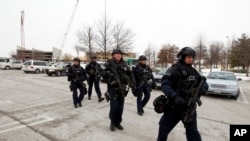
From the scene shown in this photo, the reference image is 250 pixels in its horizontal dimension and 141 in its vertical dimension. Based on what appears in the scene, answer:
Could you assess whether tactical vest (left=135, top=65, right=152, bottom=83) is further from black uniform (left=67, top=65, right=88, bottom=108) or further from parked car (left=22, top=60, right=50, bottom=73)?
parked car (left=22, top=60, right=50, bottom=73)

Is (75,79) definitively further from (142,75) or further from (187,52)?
(187,52)

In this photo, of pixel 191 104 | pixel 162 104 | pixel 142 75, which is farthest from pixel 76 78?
pixel 191 104

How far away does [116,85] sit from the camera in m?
4.79

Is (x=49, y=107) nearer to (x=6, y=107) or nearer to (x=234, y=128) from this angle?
(x=6, y=107)

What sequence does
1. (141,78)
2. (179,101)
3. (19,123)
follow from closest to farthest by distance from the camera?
(179,101) → (19,123) → (141,78)

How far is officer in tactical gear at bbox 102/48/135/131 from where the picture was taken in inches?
189

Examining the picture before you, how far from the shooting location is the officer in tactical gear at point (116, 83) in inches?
189

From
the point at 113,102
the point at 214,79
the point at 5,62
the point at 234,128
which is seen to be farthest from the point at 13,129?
the point at 5,62

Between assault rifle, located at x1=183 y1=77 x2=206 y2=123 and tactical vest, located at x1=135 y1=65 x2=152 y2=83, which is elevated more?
tactical vest, located at x1=135 y1=65 x2=152 y2=83

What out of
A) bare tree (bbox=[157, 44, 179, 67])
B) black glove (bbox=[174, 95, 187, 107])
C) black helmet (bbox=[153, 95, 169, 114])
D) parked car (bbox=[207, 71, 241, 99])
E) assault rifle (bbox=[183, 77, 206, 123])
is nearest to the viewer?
black glove (bbox=[174, 95, 187, 107])

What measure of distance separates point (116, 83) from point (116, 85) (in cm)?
4

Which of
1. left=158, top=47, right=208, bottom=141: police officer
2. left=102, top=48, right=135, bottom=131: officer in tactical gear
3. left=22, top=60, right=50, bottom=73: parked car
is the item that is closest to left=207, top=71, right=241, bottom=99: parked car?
left=102, top=48, right=135, bottom=131: officer in tactical gear

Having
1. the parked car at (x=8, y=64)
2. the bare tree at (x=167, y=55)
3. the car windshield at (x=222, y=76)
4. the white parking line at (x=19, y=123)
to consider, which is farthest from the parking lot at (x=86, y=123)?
the bare tree at (x=167, y=55)

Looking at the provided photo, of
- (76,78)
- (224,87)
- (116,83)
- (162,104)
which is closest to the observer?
(162,104)
